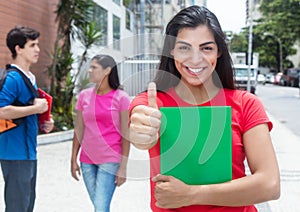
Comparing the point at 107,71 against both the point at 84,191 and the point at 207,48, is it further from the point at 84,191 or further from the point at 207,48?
the point at 84,191

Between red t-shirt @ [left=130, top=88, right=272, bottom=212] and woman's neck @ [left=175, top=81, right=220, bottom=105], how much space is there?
1 cm

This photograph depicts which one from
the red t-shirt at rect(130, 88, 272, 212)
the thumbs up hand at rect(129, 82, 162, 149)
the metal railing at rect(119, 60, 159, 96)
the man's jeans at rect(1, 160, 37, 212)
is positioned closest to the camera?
the thumbs up hand at rect(129, 82, 162, 149)

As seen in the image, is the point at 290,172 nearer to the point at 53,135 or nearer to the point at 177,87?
the point at 53,135

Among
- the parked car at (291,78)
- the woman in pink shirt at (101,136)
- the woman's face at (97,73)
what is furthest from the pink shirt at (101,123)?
the parked car at (291,78)

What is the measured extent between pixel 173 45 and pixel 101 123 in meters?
1.61

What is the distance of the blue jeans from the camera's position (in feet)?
9.78

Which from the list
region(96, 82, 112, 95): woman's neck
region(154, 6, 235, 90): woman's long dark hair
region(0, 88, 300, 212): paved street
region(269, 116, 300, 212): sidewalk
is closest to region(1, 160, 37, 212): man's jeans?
region(96, 82, 112, 95): woman's neck

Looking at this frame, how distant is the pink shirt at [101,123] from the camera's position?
2.84 meters

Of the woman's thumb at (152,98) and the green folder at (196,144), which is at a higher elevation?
the woman's thumb at (152,98)

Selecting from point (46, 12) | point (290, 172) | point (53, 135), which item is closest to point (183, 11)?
point (290, 172)

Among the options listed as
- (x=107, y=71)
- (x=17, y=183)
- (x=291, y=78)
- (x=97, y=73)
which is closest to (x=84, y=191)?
(x=17, y=183)

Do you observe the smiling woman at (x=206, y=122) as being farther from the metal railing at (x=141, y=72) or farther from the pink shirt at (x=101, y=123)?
the pink shirt at (x=101, y=123)

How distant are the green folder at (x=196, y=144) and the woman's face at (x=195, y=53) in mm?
159

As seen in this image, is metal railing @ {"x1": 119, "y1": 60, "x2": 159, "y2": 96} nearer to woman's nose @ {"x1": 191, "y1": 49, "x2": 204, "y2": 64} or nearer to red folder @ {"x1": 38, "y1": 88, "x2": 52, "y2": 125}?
woman's nose @ {"x1": 191, "y1": 49, "x2": 204, "y2": 64}
